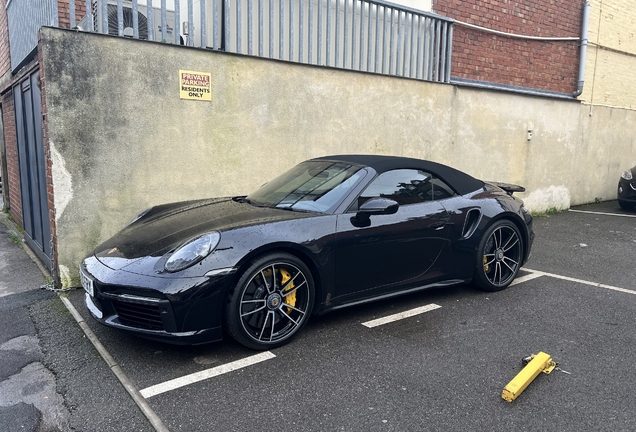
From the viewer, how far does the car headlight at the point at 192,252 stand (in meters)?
3.21

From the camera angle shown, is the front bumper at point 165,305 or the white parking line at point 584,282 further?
the white parking line at point 584,282

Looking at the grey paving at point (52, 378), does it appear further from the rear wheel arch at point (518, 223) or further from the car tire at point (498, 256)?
the rear wheel arch at point (518, 223)

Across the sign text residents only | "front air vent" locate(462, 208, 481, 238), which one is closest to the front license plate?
the sign text residents only

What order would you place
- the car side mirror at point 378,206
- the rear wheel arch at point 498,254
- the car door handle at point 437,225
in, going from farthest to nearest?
the rear wheel arch at point 498,254, the car door handle at point 437,225, the car side mirror at point 378,206

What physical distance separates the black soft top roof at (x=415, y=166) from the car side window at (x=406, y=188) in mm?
49

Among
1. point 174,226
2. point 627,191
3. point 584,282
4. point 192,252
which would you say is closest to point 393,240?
point 192,252

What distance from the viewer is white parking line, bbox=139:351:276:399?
9.61 ft

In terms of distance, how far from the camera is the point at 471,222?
15.1 feet

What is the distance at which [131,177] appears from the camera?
17.3 feet

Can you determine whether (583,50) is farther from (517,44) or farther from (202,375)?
(202,375)

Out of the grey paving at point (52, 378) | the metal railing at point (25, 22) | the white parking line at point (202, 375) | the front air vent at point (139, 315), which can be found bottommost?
the grey paving at point (52, 378)

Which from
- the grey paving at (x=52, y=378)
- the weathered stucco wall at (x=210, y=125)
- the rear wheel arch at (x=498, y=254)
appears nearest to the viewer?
the grey paving at (x=52, y=378)

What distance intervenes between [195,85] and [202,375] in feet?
11.6

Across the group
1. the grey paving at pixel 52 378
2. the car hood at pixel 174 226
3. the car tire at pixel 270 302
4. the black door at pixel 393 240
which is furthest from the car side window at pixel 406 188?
Answer: the grey paving at pixel 52 378
